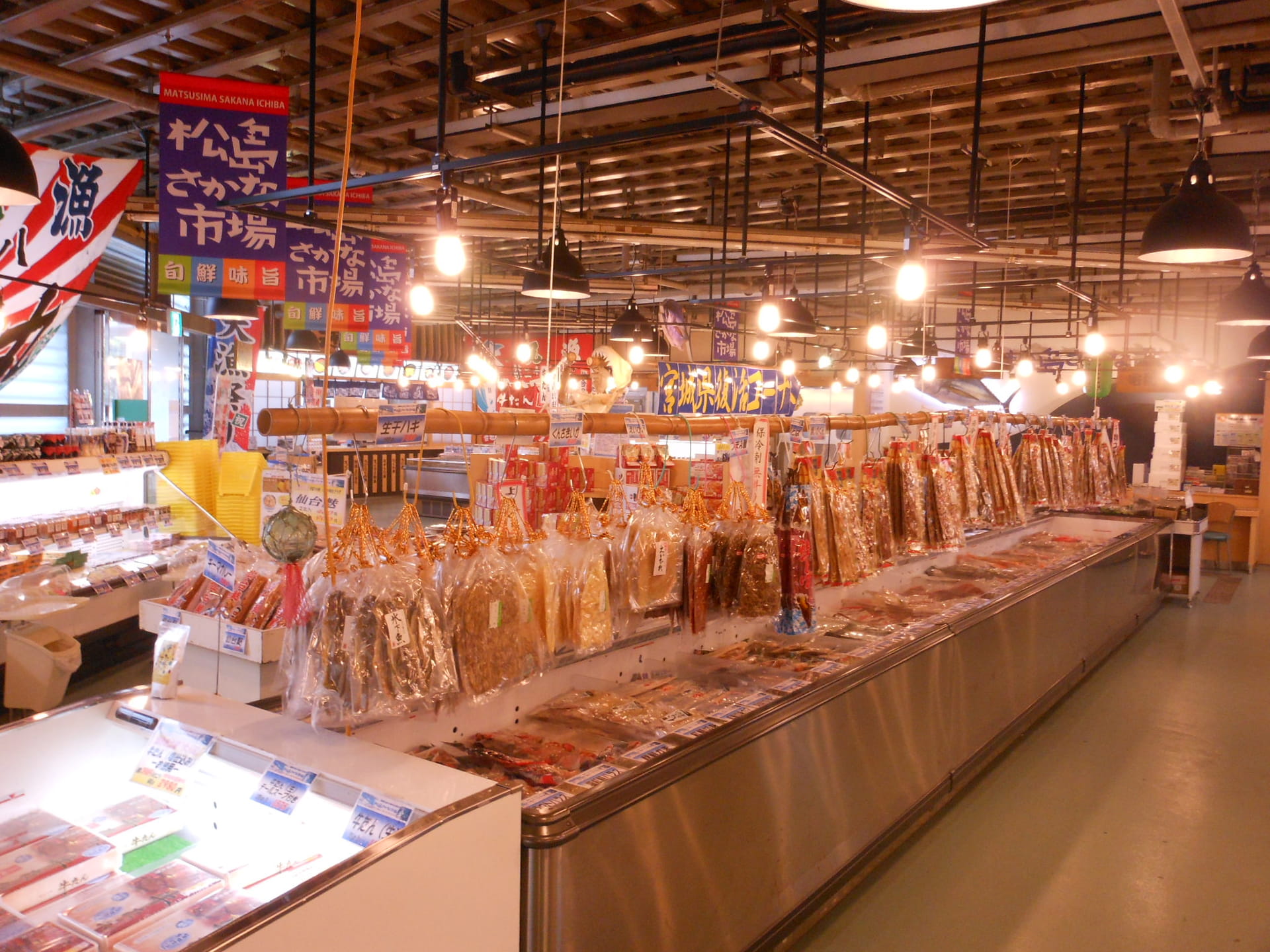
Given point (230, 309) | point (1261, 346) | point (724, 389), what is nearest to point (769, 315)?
point (1261, 346)

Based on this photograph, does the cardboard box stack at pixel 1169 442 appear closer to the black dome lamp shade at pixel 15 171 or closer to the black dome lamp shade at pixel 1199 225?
the black dome lamp shade at pixel 1199 225

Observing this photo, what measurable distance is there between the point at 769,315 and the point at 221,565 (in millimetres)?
4455

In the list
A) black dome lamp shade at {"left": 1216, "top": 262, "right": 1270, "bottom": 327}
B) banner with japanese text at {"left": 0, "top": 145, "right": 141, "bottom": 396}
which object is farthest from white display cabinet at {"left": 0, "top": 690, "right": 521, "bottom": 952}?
banner with japanese text at {"left": 0, "top": 145, "right": 141, "bottom": 396}

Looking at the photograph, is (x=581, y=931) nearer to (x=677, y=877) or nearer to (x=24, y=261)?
(x=677, y=877)

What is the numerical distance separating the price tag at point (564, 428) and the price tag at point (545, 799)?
1.09 metres

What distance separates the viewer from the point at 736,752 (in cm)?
291

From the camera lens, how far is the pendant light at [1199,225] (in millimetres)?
3309

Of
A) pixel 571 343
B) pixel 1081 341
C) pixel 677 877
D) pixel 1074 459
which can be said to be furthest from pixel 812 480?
pixel 1081 341

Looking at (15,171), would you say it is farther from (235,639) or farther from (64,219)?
(64,219)

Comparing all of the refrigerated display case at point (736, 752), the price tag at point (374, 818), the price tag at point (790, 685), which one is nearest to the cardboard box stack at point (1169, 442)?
the refrigerated display case at point (736, 752)

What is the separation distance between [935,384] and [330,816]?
20196mm

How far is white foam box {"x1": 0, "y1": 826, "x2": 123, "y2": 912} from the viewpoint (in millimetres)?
2002

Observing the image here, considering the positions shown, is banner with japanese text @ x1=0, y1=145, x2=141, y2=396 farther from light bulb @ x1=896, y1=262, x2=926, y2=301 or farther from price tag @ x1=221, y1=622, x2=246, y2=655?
light bulb @ x1=896, y1=262, x2=926, y2=301

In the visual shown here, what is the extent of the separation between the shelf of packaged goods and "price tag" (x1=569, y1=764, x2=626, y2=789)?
181 inches
